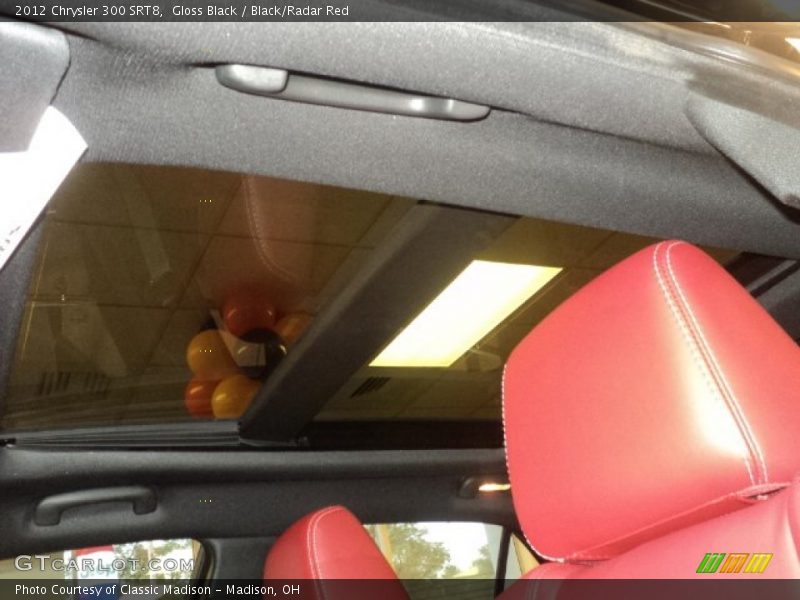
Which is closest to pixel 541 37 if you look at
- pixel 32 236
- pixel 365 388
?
pixel 32 236

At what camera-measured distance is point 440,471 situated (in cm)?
238

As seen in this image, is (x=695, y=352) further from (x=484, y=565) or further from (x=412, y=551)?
(x=412, y=551)

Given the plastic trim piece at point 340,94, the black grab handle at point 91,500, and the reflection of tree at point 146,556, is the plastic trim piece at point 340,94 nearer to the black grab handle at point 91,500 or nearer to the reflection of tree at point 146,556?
the black grab handle at point 91,500

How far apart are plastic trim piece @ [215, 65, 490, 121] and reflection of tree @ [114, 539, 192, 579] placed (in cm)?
151

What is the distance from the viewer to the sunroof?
1.90 meters

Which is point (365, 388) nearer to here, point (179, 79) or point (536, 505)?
point (536, 505)

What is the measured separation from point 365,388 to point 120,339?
89 centimetres

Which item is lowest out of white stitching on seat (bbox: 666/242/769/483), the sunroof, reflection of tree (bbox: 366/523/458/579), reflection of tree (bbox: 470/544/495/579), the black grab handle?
white stitching on seat (bbox: 666/242/769/483)

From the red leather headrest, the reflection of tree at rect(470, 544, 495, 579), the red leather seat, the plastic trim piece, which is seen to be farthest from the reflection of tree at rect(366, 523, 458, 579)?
the plastic trim piece

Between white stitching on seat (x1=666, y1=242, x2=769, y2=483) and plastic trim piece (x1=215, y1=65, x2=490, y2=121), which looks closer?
white stitching on seat (x1=666, y1=242, x2=769, y2=483)

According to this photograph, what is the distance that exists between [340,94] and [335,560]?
2.95 ft

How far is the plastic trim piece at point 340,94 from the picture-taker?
1025mm

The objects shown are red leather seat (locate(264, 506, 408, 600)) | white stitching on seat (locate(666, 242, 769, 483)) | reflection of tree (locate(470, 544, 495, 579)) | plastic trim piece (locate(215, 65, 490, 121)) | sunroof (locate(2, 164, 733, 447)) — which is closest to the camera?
white stitching on seat (locate(666, 242, 769, 483))

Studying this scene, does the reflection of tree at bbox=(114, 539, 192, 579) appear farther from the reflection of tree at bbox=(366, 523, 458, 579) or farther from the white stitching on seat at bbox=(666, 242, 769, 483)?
the white stitching on seat at bbox=(666, 242, 769, 483)
